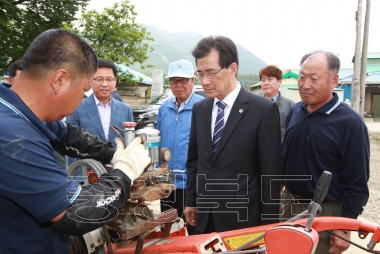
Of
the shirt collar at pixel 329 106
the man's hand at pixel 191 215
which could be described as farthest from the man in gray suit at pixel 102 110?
the shirt collar at pixel 329 106

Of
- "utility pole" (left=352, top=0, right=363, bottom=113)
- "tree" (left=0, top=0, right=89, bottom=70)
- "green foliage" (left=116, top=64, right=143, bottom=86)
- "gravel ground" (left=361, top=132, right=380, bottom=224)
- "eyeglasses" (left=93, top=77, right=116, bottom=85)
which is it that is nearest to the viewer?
"eyeglasses" (left=93, top=77, right=116, bottom=85)

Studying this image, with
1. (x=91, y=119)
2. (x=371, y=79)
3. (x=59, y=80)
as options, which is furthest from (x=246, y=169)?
(x=371, y=79)

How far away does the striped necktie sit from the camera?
7.36 feet

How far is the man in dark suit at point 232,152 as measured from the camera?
6.92 ft

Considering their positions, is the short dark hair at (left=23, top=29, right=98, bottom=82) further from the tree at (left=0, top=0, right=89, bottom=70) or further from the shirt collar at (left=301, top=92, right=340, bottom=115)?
the tree at (left=0, top=0, right=89, bottom=70)

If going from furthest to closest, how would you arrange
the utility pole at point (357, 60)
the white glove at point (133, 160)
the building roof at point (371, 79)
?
the building roof at point (371, 79)
the utility pole at point (357, 60)
the white glove at point (133, 160)

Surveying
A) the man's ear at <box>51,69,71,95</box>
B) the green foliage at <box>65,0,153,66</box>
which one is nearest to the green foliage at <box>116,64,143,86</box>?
the green foliage at <box>65,0,153,66</box>

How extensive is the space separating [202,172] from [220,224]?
0.37 m

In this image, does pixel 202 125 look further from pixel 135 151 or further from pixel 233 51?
pixel 135 151

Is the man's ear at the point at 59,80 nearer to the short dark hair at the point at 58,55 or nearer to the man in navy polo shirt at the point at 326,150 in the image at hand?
the short dark hair at the point at 58,55

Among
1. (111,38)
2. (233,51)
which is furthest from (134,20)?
(233,51)

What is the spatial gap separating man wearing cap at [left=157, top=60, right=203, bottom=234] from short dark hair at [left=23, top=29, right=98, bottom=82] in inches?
65.0

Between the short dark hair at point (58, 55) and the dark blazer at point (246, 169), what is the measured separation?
105 cm

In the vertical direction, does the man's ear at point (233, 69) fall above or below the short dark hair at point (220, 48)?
below
